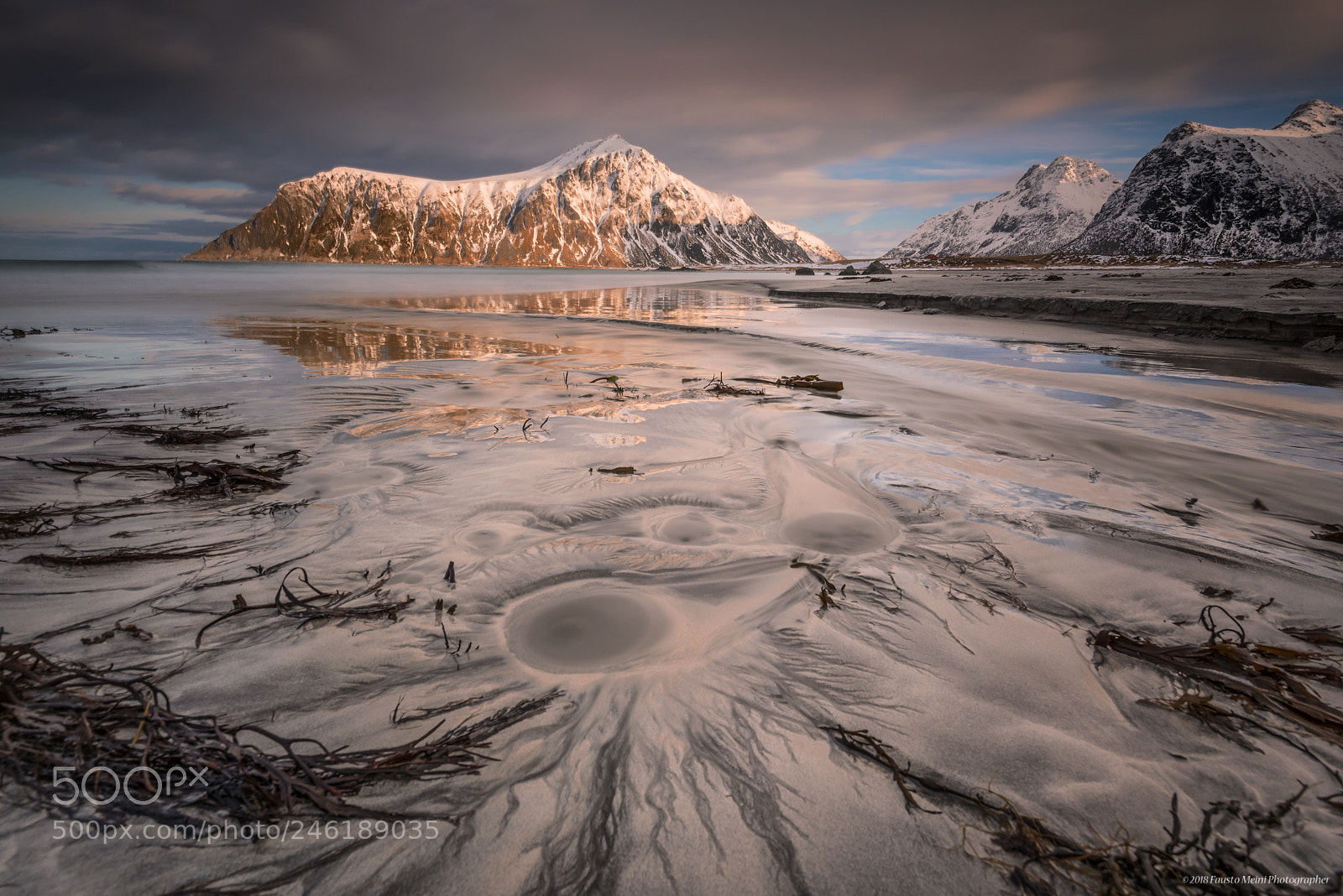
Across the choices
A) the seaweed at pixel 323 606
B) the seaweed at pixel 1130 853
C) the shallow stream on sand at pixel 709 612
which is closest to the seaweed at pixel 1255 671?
the shallow stream on sand at pixel 709 612

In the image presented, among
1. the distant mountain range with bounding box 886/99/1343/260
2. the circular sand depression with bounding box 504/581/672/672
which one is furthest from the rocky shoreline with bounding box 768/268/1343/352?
the distant mountain range with bounding box 886/99/1343/260

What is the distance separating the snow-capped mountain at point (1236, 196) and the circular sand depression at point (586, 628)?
5261 inches

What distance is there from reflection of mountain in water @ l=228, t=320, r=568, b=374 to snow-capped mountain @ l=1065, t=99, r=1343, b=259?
5143 inches

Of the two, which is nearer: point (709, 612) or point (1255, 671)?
point (1255, 671)

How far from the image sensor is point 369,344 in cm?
1044

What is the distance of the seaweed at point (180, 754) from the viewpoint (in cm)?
141

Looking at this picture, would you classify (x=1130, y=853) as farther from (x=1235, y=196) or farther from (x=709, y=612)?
(x=1235, y=196)

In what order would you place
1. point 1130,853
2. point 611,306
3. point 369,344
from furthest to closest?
point 611,306 → point 369,344 → point 1130,853

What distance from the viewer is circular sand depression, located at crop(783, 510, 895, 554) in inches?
117

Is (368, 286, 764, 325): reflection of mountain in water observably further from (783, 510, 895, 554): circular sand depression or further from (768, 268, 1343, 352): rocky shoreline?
(783, 510, 895, 554): circular sand depression

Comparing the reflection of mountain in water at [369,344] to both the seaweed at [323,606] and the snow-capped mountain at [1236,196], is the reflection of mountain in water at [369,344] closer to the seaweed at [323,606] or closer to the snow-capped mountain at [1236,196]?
the seaweed at [323,606]

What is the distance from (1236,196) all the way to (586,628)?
536ft

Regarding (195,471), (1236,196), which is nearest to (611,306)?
(195,471)

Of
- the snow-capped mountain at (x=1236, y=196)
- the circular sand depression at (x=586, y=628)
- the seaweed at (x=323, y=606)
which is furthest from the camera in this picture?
the snow-capped mountain at (x=1236, y=196)
